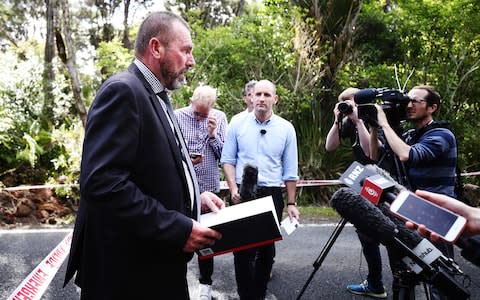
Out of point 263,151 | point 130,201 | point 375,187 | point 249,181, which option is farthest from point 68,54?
point 375,187

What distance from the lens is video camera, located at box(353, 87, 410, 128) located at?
314cm

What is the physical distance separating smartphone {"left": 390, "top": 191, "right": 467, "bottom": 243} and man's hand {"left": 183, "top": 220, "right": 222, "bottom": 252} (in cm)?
74

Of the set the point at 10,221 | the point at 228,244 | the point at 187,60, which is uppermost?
the point at 187,60

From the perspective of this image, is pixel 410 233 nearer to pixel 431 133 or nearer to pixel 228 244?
pixel 228 244

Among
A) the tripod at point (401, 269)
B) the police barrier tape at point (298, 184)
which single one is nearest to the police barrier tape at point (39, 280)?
the tripod at point (401, 269)

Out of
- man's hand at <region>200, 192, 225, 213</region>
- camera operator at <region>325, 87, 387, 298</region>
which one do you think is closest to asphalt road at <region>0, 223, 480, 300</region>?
camera operator at <region>325, 87, 387, 298</region>

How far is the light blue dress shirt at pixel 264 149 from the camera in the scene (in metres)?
3.80

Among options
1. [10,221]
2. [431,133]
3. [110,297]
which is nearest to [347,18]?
[431,133]

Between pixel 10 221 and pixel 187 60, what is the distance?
5681mm

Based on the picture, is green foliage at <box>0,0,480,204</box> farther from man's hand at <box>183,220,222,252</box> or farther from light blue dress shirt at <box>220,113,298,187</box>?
man's hand at <box>183,220,222,252</box>

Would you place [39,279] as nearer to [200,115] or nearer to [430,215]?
[200,115]

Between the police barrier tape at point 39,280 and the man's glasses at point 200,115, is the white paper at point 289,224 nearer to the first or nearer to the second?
the man's glasses at point 200,115

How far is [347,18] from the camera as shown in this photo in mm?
9492

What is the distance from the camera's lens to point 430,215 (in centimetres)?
143
